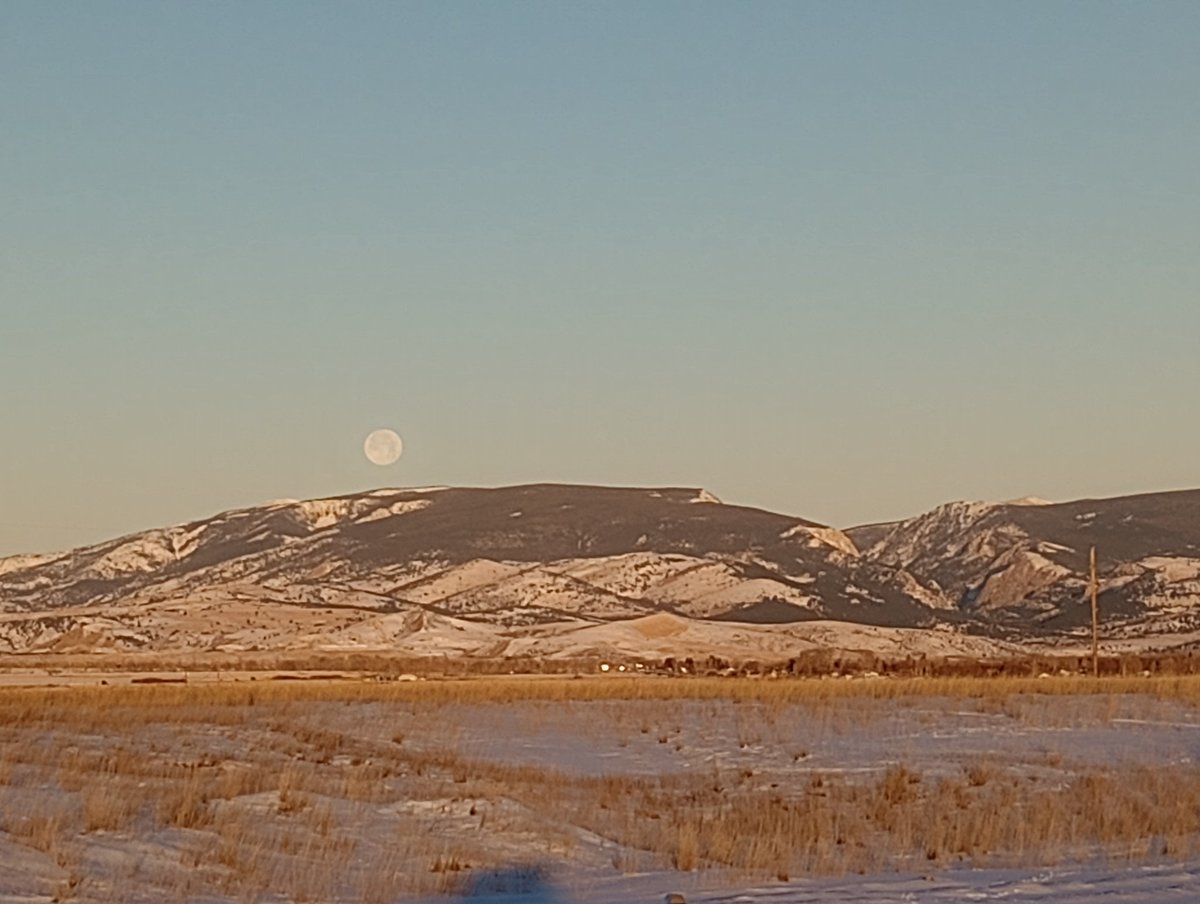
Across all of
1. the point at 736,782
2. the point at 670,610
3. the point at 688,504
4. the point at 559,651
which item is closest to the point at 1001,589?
the point at 688,504

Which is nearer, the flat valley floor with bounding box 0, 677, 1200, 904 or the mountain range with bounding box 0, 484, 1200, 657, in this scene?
the flat valley floor with bounding box 0, 677, 1200, 904

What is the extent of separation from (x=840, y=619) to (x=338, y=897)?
121 metres

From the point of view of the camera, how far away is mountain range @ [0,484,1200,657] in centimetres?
11325

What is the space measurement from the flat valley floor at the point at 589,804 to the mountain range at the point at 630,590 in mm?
67921

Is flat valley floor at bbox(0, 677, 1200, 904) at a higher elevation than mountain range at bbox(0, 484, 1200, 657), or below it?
below

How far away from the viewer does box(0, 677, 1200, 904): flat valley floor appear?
1596 centimetres

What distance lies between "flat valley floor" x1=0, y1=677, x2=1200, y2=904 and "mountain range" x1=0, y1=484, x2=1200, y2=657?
2674 inches

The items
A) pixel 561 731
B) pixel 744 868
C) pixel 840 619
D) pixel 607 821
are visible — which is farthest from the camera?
pixel 840 619

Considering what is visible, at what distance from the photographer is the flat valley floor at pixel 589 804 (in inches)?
628

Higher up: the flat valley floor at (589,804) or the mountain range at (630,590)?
the mountain range at (630,590)

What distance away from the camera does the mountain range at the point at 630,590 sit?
11325 cm

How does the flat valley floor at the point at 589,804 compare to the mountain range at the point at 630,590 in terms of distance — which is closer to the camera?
the flat valley floor at the point at 589,804

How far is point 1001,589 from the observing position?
563 feet

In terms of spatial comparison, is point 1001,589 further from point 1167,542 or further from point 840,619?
point 840,619
